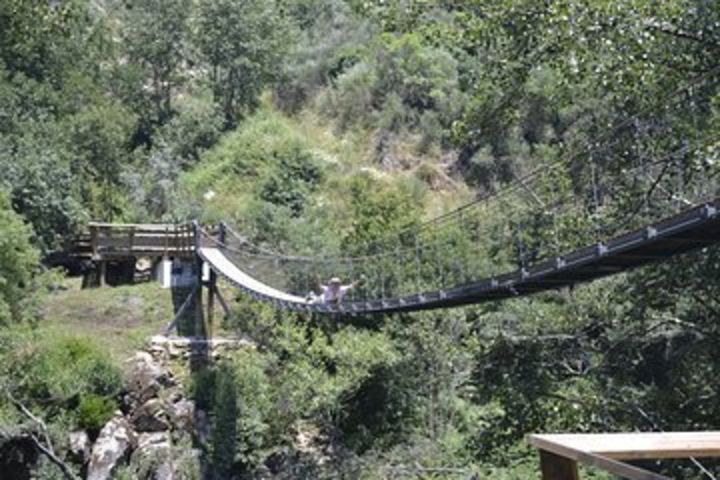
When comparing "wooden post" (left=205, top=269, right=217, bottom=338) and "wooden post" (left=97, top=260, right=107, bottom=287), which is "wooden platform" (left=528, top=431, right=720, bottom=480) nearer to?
"wooden post" (left=205, top=269, right=217, bottom=338)

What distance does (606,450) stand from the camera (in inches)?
56.1

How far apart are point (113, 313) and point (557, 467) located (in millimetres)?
10923

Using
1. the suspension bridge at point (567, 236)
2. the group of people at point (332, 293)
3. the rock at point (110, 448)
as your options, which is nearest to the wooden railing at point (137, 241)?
the suspension bridge at point (567, 236)

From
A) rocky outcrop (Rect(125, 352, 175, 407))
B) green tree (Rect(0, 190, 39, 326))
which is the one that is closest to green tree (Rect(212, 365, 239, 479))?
rocky outcrop (Rect(125, 352, 175, 407))

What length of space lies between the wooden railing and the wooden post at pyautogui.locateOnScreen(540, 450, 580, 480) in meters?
11.3

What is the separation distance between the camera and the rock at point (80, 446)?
9.07 meters

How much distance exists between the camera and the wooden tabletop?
1429 millimetres

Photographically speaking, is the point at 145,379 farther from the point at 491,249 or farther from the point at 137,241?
the point at 491,249

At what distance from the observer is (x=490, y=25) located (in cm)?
546

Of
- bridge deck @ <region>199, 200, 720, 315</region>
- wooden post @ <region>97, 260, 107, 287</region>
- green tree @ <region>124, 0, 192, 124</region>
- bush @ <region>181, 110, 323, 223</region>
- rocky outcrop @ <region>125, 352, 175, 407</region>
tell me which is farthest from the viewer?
green tree @ <region>124, 0, 192, 124</region>

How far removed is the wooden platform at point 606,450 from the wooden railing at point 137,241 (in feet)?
37.2

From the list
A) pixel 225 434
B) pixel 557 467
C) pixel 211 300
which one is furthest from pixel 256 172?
pixel 557 467

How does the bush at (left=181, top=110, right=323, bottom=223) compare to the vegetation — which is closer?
the vegetation

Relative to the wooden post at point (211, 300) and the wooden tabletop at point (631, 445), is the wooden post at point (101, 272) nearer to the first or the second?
the wooden post at point (211, 300)
